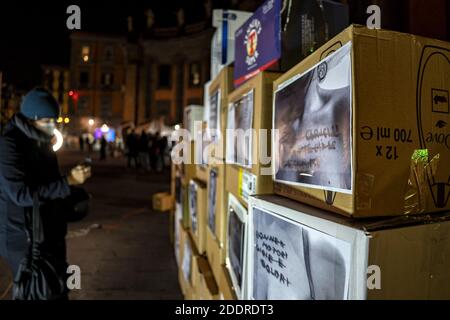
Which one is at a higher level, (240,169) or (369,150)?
(369,150)

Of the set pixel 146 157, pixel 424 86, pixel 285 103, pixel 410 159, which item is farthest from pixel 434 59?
pixel 146 157

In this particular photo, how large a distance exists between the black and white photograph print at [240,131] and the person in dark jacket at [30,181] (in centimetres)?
117

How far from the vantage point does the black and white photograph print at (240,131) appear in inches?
77.7

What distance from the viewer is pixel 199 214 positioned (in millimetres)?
3322

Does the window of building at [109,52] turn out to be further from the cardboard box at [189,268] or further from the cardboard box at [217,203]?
the cardboard box at [217,203]

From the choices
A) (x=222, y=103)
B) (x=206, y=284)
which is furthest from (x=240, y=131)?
(x=206, y=284)

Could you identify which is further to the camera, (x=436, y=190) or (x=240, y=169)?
(x=240, y=169)

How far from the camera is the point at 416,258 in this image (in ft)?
3.48

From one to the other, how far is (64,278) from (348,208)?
7.25 feet

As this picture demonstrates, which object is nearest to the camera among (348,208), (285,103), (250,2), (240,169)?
(348,208)

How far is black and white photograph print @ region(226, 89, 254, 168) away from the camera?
6.47 ft

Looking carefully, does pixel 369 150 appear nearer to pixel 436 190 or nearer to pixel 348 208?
pixel 348 208

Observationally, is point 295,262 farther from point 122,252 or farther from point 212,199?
point 122,252

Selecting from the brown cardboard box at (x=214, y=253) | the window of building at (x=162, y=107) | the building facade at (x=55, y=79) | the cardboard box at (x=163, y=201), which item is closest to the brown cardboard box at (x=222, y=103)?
the brown cardboard box at (x=214, y=253)
